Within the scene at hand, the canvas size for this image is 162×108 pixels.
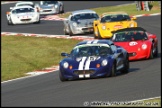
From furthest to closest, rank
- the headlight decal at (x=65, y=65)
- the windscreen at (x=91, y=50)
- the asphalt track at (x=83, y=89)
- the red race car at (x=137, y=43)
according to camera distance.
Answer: the red race car at (x=137, y=43)
the windscreen at (x=91, y=50)
the headlight decal at (x=65, y=65)
the asphalt track at (x=83, y=89)

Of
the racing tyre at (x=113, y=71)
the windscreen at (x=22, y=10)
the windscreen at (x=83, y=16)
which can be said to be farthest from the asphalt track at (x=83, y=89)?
the windscreen at (x=22, y=10)

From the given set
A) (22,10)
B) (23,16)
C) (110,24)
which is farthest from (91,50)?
(22,10)

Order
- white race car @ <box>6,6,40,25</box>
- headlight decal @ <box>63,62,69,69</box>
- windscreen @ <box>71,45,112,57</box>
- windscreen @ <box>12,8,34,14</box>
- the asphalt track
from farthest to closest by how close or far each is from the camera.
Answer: windscreen @ <box>12,8,34,14</box>, white race car @ <box>6,6,40,25</box>, windscreen @ <box>71,45,112,57</box>, headlight decal @ <box>63,62,69,69</box>, the asphalt track

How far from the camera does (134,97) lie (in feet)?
46.2

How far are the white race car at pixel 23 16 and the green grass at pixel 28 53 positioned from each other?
857cm

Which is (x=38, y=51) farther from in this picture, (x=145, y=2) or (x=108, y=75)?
(x=145, y=2)

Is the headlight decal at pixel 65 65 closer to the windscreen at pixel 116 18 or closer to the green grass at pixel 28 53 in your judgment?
the green grass at pixel 28 53

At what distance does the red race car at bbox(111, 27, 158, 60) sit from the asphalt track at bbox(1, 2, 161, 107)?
2.73ft

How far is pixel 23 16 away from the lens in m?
43.6

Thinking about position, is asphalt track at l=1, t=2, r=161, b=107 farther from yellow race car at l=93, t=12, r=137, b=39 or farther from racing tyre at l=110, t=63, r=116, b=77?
yellow race car at l=93, t=12, r=137, b=39

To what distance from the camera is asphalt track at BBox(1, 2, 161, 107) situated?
1436 cm

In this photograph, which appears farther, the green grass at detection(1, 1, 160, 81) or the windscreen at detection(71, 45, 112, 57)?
the green grass at detection(1, 1, 160, 81)

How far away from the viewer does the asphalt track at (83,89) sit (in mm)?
14364

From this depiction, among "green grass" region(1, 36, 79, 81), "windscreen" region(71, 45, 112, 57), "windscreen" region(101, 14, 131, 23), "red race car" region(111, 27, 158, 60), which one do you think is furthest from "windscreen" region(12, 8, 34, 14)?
"windscreen" region(71, 45, 112, 57)
